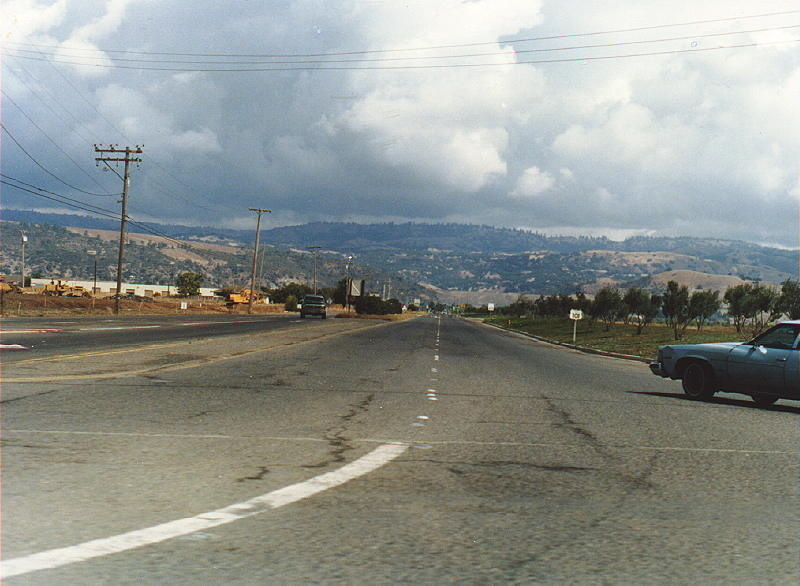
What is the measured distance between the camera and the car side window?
13.3 meters

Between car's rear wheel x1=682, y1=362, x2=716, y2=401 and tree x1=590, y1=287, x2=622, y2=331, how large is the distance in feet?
173

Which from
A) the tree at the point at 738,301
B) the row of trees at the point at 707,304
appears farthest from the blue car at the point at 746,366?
the tree at the point at 738,301

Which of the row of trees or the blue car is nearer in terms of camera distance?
the blue car

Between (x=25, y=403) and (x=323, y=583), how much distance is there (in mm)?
7876

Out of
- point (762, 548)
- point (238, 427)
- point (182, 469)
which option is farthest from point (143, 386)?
point (762, 548)

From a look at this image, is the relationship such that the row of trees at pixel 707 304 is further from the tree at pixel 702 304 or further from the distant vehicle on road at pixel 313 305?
the distant vehicle on road at pixel 313 305

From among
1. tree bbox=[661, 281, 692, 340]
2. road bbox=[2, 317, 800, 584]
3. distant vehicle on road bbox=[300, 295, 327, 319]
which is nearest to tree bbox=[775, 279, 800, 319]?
tree bbox=[661, 281, 692, 340]

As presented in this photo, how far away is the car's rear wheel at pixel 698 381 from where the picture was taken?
14.4 m

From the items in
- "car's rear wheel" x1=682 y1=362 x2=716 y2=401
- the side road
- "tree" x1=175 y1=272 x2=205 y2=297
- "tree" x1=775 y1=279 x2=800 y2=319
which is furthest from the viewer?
"tree" x1=175 y1=272 x2=205 y2=297

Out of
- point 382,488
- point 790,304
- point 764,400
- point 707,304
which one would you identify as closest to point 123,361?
point 382,488

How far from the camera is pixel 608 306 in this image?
2682 inches

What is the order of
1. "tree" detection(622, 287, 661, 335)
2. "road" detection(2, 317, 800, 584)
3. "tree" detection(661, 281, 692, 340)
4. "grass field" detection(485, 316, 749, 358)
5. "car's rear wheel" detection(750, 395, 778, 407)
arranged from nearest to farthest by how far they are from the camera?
"road" detection(2, 317, 800, 584), "car's rear wheel" detection(750, 395, 778, 407), "grass field" detection(485, 316, 749, 358), "tree" detection(661, 281, 692, 340), "tree" detection(622, 287, 661, 335)

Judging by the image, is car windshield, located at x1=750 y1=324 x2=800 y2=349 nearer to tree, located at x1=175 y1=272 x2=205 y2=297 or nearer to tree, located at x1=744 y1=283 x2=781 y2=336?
tree, located at x1=744 y1=283 x2=781 y2=336

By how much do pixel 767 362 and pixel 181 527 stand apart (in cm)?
1135
